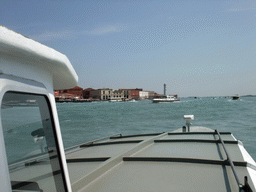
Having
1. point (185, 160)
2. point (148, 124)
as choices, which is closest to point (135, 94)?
point (148, 124)

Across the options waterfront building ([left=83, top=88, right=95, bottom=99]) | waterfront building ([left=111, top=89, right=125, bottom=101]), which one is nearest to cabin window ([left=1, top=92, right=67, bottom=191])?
waterfront building ([left=83, top=88, right=95, bottom=99])

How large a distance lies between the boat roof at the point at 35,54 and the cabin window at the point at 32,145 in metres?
0.16

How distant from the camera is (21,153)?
1144 millimetres

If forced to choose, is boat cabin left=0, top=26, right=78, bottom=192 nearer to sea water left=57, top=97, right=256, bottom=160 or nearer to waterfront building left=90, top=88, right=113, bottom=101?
sea water left=57, top=97, right=256, bottom=160

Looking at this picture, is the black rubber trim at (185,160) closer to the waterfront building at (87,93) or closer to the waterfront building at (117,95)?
the waterfront building at (87,93)

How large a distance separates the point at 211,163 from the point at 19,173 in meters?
2.46

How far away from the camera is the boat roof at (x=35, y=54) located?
0.73 metres

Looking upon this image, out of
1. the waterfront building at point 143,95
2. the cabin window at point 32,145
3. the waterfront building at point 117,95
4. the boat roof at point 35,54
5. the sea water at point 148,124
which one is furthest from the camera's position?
the waterfront building at point 143,95

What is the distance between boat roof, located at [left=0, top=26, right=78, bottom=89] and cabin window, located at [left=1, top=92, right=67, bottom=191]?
0.16 meters

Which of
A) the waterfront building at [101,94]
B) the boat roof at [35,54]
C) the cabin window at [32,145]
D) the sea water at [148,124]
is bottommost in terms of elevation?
the sea water at [148,124]

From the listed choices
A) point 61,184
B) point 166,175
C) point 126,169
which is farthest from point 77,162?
point 61,184

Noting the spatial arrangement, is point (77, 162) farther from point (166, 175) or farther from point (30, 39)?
point (30, 39)

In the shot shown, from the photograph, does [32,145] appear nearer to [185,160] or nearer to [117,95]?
[185,160]

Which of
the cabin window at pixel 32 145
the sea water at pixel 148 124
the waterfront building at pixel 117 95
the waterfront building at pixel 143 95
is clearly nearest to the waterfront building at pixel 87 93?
the waterfront building at pixel 117 95
